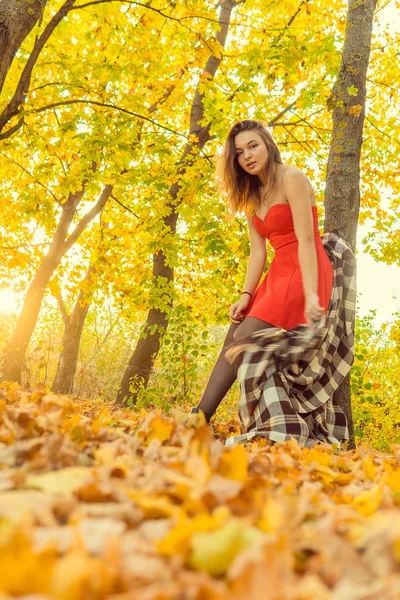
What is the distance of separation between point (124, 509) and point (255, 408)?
2.19 meters

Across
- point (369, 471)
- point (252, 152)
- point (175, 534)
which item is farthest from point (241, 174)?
point (175, 534)

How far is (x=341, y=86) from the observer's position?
13.3 feet

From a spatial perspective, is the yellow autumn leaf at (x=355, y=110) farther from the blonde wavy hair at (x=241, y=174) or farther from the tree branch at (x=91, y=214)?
the tree branch at (x=91, y=214)

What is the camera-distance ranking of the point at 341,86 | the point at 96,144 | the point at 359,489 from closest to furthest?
the point at 359,489 < the point at 341,86 < the point at 96,144

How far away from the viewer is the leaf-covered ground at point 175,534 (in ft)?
1.85

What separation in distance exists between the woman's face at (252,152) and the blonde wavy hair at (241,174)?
1.4 inches

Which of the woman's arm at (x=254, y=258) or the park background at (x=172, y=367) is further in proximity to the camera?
the woman's arm at (x=254, y=258)

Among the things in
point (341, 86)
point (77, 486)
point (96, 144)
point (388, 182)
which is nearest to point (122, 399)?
point (96, 144)

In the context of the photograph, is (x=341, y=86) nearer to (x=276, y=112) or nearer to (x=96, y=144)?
(x=96, y=144)

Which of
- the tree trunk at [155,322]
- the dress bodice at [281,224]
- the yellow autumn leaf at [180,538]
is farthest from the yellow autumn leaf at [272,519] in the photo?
the tree trunk at [155,322]

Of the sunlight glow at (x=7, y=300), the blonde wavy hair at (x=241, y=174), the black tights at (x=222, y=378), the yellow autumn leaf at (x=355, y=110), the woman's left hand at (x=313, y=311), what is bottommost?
the black tights at (x=222, y=378)

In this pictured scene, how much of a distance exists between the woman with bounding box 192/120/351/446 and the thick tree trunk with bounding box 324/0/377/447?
60cm

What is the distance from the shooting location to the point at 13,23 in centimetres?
370

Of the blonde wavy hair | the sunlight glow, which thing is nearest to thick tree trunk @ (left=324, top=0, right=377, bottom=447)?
the blonde wavy hair
